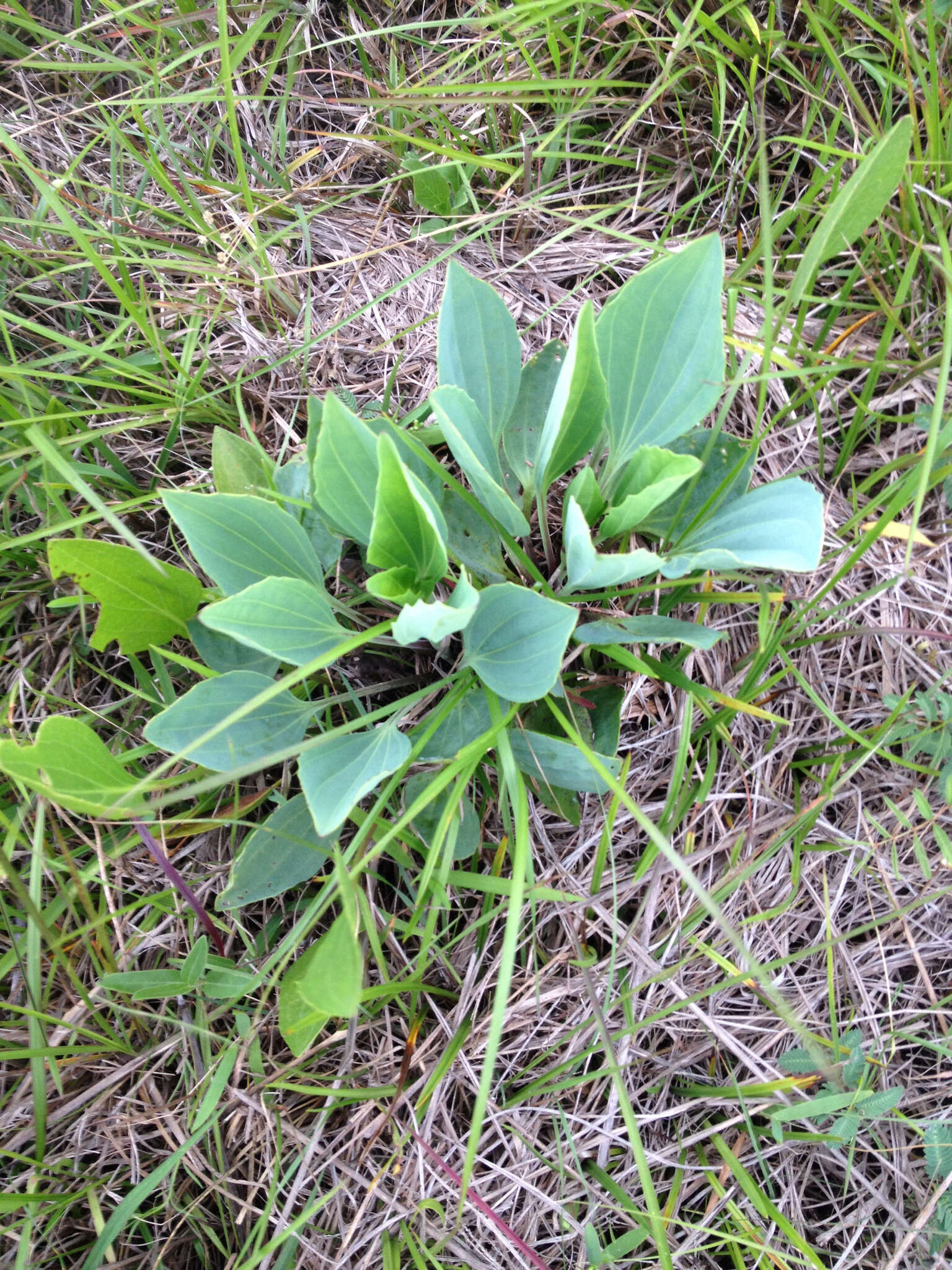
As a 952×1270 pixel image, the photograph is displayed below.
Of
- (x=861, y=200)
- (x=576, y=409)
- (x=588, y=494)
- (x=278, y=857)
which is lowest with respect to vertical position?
(x=278, y=857)

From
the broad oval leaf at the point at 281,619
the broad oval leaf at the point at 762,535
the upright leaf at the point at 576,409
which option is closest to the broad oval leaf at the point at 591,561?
the broad oval leaf at the point at 762,535

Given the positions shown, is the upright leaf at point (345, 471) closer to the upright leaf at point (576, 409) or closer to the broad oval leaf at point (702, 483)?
the upright leaf at point (576, 409)

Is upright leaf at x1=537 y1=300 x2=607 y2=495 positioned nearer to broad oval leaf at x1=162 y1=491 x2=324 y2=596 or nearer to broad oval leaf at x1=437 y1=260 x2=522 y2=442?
broad oval leaf at x1=437 y1=260 x2=522 y2=442

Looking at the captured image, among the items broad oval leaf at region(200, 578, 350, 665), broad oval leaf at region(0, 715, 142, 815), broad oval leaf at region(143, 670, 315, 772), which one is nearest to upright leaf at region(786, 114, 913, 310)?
broad oval leaf at region(200, 578, 350, 665)

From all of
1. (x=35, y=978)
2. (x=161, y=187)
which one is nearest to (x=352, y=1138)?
(x=35, y=978)

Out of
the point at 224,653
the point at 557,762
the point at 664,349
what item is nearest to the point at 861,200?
the point at 664,349

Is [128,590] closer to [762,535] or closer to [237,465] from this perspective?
[237,465]
